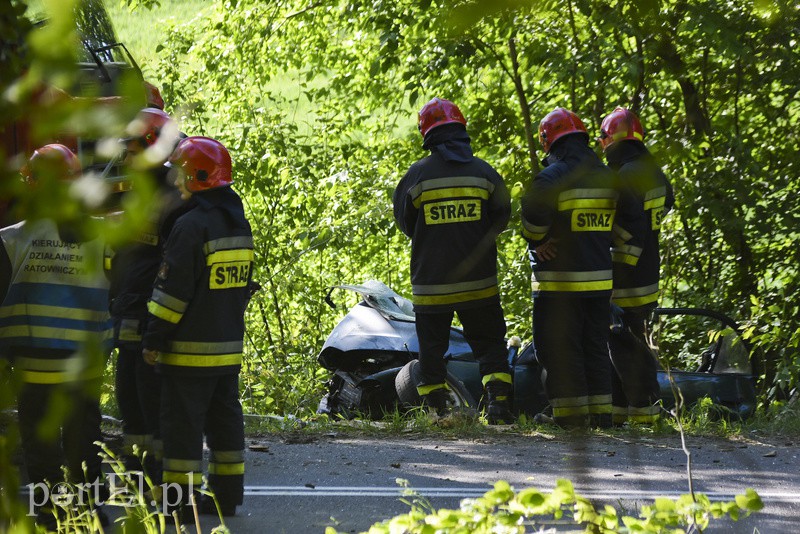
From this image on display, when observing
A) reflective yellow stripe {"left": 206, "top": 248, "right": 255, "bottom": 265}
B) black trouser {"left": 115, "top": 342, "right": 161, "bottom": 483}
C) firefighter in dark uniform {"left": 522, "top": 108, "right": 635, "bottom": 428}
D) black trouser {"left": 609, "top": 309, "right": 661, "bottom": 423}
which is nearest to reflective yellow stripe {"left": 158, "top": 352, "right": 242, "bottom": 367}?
reflective yellow stripe {"left": 206, "top": 248, "right": 255, "bottom": 265}

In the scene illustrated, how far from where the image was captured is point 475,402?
8070 millimetres

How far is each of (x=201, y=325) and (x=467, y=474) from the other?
1794 mm

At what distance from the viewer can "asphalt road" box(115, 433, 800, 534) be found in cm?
496

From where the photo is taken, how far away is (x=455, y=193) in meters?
7.12

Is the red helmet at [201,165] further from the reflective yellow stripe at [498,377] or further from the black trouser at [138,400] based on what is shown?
the reflective yellow stripe at [498,377]

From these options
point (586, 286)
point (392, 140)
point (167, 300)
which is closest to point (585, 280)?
point (586, 286)

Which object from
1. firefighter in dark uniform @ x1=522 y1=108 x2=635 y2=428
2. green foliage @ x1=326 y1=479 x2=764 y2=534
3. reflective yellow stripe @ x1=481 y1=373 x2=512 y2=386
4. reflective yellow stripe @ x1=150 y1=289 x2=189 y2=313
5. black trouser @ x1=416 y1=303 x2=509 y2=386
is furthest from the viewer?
reflective yellow stripe @ x1=481 y1=373 x2=512 y2=386

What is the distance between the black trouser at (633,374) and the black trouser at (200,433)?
331cm

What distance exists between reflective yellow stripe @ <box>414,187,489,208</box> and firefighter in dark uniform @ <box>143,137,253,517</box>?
2.37 meters

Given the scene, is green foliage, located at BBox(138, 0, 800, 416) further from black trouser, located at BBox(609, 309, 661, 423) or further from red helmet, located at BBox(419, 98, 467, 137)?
Answer: black trouser, located at BBox(609, 309, 661, 423)

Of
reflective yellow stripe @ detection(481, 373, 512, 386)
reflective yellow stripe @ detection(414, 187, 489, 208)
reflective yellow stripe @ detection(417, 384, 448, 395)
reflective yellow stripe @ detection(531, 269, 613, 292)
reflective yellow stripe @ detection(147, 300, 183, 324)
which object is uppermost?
reflective yellow stripe @ detection(414, 187, 489, 208)

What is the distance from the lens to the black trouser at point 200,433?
477cm

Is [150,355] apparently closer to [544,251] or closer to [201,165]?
[201,165]

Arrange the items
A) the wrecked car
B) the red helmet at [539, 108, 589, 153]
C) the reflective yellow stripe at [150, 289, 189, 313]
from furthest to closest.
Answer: the wrecked car
the red helmet at [539, 108, 589, 153]
the reflective yellow stripe at [150, 289, 189, 313]
